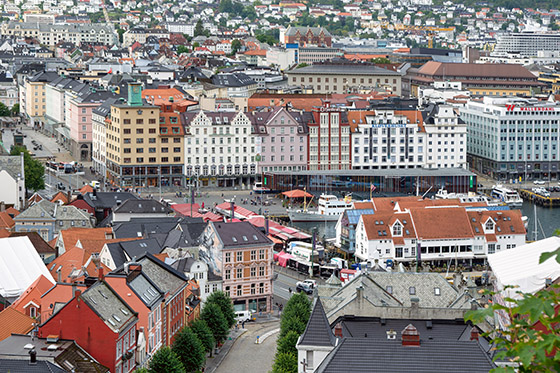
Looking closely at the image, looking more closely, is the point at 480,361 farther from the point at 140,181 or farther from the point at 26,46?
the point at 26,46

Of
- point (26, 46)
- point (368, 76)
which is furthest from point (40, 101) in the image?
point (26, 46)

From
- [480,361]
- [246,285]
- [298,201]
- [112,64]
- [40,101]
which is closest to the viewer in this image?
[480,361]

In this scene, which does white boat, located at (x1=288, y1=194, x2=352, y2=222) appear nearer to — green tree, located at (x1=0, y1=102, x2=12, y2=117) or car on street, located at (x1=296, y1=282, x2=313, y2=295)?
car on street, located at (x1=296, y1=282, x2=313, y2=295)

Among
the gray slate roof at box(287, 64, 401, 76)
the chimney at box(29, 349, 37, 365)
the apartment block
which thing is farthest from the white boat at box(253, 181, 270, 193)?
the chimney at box(29, 349, 37, 365)

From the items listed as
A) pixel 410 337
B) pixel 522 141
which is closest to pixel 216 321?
pixel 410 337

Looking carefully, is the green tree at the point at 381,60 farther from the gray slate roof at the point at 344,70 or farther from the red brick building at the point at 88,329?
the red brick building at the point at 88,329

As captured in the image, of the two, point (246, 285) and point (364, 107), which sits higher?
point (364, 107)

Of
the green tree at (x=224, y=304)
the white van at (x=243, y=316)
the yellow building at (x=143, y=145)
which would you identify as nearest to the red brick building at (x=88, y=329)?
the green tree at (x=224, y=304)
